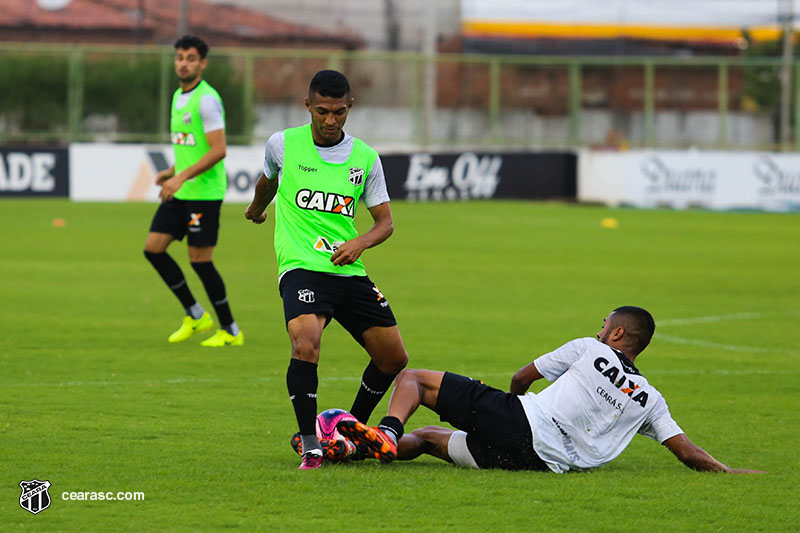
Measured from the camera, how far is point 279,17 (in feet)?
137

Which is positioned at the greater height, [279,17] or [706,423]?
[279,17]

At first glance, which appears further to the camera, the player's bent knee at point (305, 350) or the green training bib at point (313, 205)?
the green training bib at point (313, 205)


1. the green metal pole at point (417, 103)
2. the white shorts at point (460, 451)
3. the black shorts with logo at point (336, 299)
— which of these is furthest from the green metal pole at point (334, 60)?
the white shorts at point (460, 451)

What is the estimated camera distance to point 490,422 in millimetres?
5992

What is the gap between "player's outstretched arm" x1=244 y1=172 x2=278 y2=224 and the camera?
6.45 meters

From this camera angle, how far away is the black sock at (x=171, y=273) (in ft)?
33.4

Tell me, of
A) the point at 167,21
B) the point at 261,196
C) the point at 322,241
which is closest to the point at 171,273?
the point at 261,196

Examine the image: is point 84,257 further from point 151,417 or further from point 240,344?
point 151,417

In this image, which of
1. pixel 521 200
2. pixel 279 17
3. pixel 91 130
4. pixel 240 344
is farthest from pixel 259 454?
pixel 279 17

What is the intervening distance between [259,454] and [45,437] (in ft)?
3.77

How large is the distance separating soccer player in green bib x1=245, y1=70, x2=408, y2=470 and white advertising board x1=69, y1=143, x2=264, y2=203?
2030 cm

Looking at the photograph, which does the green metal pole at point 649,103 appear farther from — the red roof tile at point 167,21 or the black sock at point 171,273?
the black sock at point 171,273

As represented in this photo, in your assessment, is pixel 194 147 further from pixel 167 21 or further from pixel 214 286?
pixel 167 21

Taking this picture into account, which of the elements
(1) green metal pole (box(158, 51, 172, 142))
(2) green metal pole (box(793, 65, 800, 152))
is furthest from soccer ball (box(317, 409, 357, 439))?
(2) green metal pole (box(793, 65, 800, 152))
